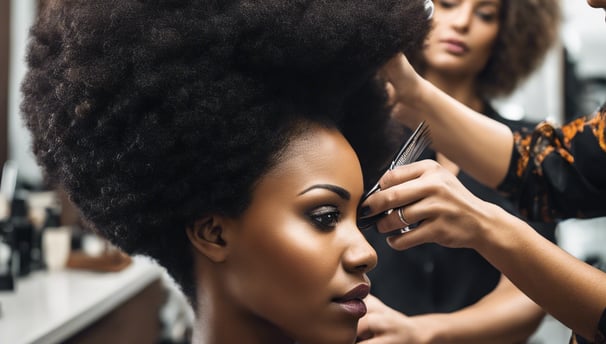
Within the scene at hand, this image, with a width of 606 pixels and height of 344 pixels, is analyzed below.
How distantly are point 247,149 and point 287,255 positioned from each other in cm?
16

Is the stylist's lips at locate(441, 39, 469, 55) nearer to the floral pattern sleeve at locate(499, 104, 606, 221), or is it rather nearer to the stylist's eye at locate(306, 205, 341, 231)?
the floral pattern sleeve at locate(499, 104, 606, 221)

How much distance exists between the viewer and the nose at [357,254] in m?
0.98

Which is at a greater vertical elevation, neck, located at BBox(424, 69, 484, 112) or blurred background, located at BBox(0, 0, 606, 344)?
neck, located at BBox(424, 69, 484, 112)

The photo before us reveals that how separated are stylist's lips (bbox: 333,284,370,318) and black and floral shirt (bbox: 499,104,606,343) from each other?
0.42m

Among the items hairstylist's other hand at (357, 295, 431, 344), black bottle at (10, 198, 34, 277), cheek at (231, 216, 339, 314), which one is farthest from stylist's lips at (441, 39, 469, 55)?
black bottle at (10, 198, 34, 277)

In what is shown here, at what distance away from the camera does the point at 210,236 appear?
3.37ft

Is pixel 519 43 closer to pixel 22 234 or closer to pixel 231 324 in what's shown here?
pixel 231 324

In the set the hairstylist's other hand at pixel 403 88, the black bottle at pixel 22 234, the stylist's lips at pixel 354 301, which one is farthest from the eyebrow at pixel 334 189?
the black bottle at pixel 22 234

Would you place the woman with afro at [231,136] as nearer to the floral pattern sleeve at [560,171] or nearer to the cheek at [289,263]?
the cheek at [289,263]

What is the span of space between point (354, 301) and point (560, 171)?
0.45 m

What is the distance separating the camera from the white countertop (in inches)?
56.4

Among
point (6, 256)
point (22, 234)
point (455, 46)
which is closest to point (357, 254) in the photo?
point (455, 46)

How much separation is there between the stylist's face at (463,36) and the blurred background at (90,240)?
24 cm

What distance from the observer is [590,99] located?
3.25 m
